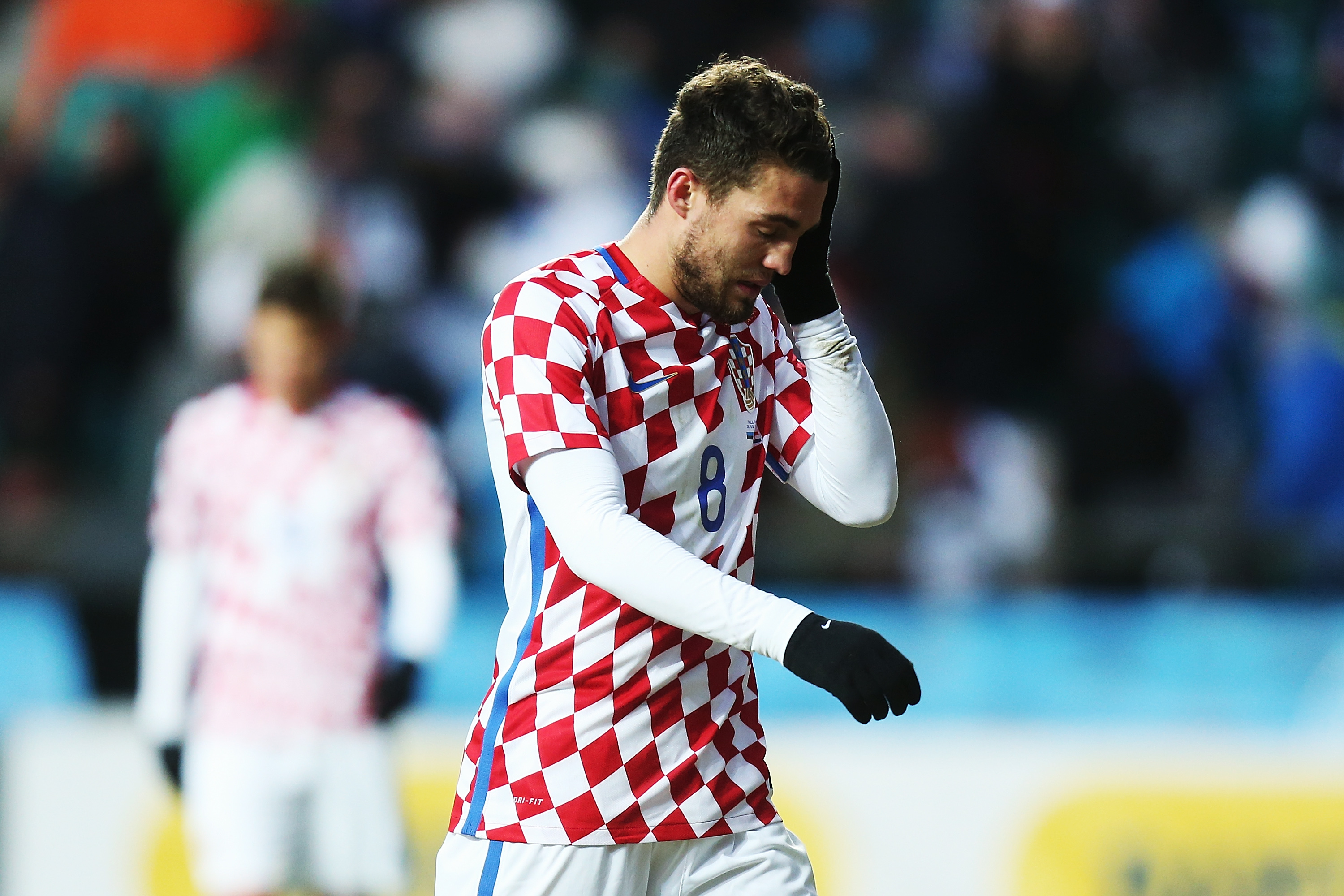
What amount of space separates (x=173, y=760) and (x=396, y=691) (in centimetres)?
68

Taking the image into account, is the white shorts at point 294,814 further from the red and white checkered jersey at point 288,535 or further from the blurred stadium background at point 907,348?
the blurred stadium background at point 907,348

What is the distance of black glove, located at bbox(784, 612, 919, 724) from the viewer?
2279 millimetres

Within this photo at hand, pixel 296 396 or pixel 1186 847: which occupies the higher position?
pixel 296 396

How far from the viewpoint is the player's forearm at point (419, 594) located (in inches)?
191

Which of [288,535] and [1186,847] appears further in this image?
[1186,847]

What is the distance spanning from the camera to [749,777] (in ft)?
9.04

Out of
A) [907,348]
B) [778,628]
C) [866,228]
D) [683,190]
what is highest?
[866,228]

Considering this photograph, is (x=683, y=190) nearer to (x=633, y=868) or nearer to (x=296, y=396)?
(x=633, y=868)

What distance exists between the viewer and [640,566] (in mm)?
2404

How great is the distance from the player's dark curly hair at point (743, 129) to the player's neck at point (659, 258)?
0.07 m

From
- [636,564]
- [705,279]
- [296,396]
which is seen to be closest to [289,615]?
[296,396]

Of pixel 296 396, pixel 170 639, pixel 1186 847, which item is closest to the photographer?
pixel 170 639

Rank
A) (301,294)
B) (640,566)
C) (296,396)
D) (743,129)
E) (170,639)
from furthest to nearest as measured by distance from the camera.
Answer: (296,396)
(301,294)
(170,639)
(743,129)
(640,566)

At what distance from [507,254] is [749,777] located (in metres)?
5.10
